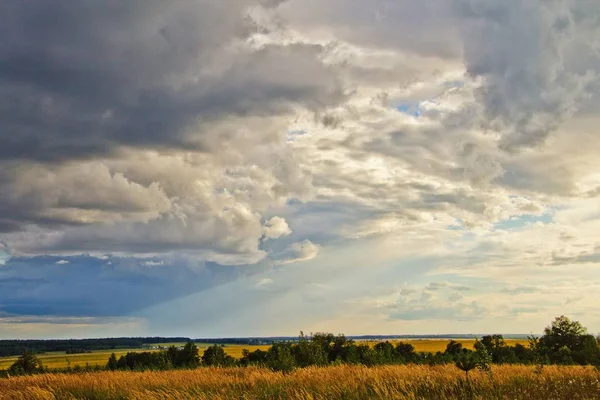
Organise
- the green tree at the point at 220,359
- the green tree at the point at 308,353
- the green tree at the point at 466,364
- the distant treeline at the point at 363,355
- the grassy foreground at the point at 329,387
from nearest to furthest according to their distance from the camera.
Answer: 1. the grassy foreground at the point at 329,387
2. the green tree at the point at 466,364
3. the distant treeline at the point at 363,355
4. the green tree at the point at 308,353
5. the green tree at the point at 220,359

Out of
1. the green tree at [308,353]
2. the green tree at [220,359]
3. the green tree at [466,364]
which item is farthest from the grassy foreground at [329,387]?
the green tree at [308,353]

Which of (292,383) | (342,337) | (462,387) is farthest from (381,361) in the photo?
(342,337)

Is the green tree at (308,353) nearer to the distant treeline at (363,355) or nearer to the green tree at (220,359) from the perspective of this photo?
the distant treeline at (363,355)

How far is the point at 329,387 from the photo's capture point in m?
14.7

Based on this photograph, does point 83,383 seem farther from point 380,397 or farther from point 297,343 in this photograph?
point 297,343

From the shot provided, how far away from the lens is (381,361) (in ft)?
109

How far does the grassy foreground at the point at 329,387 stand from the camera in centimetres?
1327

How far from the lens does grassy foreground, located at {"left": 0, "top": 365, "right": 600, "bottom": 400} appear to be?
523 inches

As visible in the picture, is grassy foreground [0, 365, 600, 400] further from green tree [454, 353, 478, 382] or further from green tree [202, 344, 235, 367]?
green tree [202, 344, 235, 367]

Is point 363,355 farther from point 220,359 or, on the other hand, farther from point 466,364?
point 466,364

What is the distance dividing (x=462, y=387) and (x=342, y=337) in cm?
5594

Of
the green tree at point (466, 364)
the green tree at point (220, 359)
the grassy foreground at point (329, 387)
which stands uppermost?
the green tree at point (466, 364)

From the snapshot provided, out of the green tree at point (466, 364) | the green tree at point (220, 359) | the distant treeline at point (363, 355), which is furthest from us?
the green tree at point (220, 359)

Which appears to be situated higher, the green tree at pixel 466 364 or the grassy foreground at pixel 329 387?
the green tree at pixel 466 364
